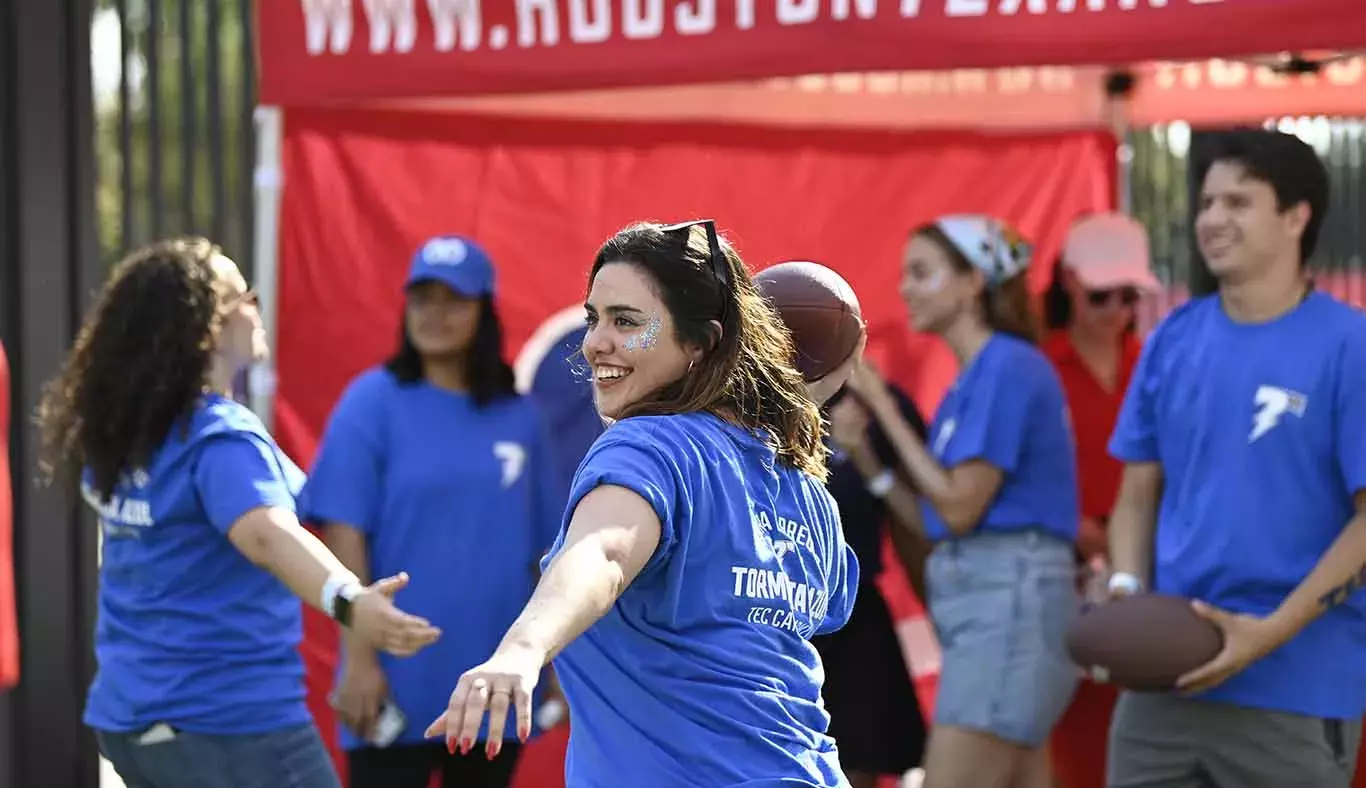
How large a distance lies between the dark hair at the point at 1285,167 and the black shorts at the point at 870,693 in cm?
156

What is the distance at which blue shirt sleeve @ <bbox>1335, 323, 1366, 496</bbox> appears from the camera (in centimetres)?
405

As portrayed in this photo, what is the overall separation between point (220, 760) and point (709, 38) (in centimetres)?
204

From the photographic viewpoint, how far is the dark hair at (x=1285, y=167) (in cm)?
429

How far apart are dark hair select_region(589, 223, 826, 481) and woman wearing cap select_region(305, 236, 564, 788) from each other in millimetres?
2412

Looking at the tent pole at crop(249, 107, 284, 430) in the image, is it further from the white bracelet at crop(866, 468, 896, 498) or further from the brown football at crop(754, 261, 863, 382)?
the brown football at crop(754, 261, 863, 382)

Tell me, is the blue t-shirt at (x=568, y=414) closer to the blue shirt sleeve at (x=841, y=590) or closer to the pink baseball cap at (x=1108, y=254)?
the pink baseball cap at (x=1108, y=254)

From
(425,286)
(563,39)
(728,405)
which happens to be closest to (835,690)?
(425,286)

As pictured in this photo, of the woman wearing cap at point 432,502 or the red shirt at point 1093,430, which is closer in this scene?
the woman wearing cap at point 432,502

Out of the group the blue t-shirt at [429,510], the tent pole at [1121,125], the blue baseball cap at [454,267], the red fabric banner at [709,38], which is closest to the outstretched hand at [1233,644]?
the red fabric banner at [709,38]

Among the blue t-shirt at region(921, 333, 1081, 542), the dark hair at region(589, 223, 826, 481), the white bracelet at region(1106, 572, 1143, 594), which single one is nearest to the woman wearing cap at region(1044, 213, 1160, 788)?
the blue t-shirt at region(921, 333, 1081, 542)

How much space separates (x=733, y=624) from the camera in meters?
2.60

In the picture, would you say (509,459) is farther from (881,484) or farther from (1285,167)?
(1285,167)

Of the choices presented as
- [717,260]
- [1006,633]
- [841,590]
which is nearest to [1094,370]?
[1006,633]

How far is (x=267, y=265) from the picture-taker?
600 centimetres
